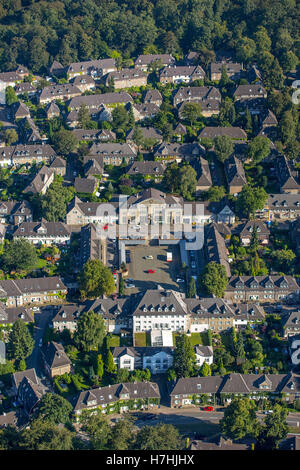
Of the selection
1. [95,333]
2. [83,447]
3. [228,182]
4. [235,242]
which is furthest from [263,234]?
[83,447]

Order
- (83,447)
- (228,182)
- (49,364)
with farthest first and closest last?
(228,182) < (49,364) < (83,447)

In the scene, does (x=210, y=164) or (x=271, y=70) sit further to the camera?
(x=271, y=70)

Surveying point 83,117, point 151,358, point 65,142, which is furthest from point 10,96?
point 151,358

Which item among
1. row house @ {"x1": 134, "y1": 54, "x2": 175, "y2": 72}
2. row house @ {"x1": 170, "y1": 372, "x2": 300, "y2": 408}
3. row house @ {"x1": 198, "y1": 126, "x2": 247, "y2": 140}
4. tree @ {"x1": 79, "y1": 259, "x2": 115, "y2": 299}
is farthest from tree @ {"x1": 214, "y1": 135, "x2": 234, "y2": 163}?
row house @ {"x1": 170, "y1": 372, "x2": 300, "y2": 408}

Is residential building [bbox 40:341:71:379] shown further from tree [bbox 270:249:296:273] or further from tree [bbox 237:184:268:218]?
tree [bbox 237:184:268:218]

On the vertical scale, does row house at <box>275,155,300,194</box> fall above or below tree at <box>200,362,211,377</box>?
above

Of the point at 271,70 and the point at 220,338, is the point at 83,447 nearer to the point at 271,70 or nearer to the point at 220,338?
the point at 220,338

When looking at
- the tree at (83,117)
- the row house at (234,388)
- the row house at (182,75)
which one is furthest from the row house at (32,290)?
the row house at (182,75)
